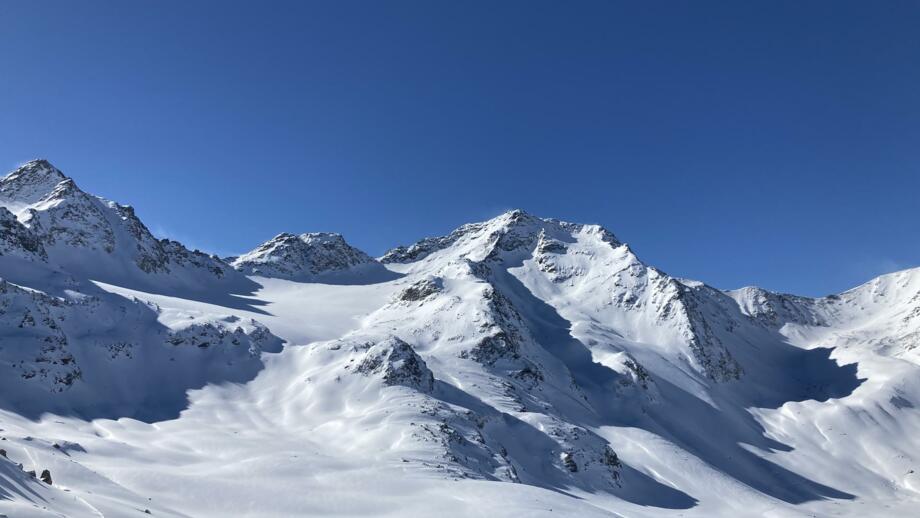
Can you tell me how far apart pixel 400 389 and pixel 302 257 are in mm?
108574

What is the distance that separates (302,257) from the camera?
171 m

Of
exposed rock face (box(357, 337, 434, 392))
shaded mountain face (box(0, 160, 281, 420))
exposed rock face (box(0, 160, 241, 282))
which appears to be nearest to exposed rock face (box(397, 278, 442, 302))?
shaded mountain face (box(0, 160, 281, 420))

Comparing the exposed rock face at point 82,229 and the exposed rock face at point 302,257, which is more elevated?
the exposed rock face at point 302,257

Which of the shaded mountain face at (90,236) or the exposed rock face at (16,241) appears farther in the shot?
the shaded mountain face at (90,236)

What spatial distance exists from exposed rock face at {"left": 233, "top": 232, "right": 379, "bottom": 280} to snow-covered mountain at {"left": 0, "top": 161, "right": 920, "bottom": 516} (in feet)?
2.79

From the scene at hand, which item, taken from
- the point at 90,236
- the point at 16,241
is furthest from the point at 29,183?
the point at 16,241

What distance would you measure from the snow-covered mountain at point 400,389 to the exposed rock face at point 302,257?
85 centimetres

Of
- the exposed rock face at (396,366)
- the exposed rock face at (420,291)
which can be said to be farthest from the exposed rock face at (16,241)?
the exposed rock face at (420,291)

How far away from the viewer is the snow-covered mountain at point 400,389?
40.4m

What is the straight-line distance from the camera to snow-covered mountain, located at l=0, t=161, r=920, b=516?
1591 inches

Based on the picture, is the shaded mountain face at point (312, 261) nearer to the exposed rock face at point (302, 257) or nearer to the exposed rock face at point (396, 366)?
the exposed rock face at point (302, 257)

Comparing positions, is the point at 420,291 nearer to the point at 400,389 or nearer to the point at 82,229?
the point at 400,389

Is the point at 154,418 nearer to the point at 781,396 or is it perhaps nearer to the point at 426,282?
the point at 426,282

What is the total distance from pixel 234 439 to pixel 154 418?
13005 mm
